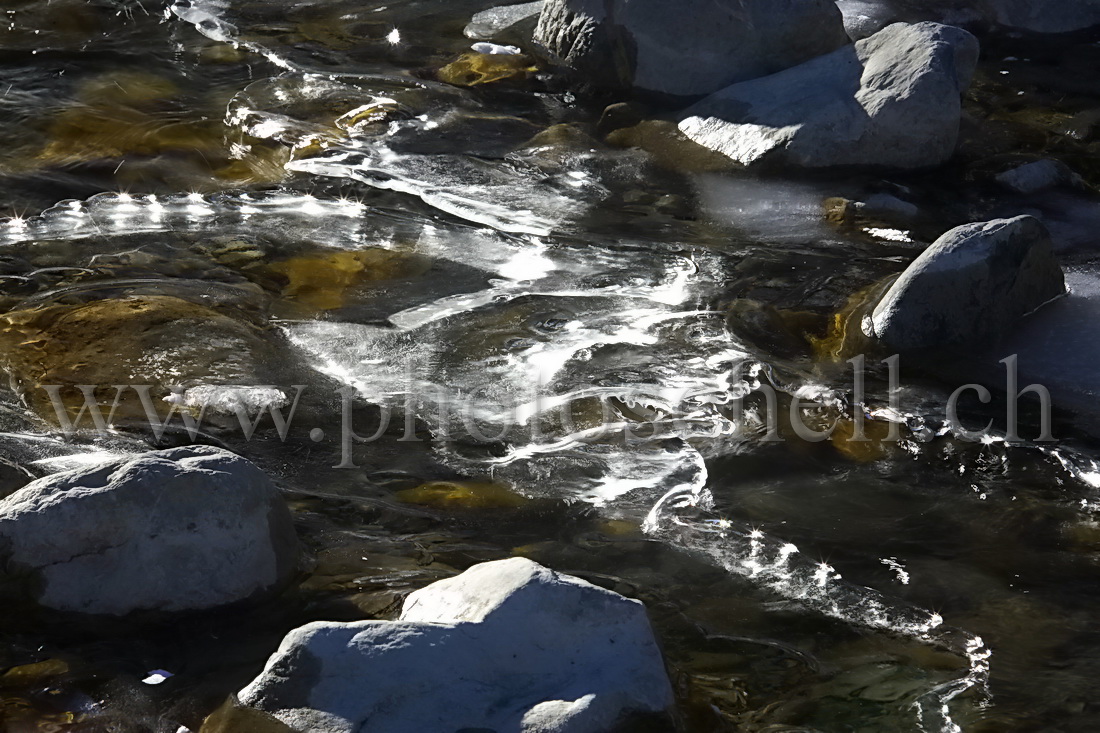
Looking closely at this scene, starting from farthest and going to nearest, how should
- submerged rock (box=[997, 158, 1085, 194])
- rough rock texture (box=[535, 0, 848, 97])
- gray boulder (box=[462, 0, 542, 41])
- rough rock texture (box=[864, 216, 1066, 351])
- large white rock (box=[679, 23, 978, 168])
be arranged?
gray boulder (box=[462, 0, 542, 41]) < rough rock texture (box=[535, 0, 848, 97]) < large white rock (box=[679, 23, 978, 168]) < submerged rock (box=[997, 158, 1085, 194]) < rough rock texture (box=[864, 216, 1066, 351])

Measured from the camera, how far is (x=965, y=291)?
4.88 metres

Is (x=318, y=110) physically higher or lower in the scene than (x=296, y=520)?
higher

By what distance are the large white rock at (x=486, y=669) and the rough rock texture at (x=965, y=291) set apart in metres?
2.57

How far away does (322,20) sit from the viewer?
884cm

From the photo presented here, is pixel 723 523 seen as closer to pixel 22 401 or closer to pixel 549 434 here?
pixel 549 434

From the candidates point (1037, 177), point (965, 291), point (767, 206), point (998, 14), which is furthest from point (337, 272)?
point (998, 14)

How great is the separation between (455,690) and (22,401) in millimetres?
2427

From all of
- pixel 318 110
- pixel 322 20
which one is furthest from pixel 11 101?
pixel 322 20

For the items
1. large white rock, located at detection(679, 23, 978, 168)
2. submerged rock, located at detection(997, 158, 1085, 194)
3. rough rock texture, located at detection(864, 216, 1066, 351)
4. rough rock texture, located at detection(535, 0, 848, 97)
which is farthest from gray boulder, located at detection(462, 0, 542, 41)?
rough rock texture, located at detection(864, 216, 1066, 351)

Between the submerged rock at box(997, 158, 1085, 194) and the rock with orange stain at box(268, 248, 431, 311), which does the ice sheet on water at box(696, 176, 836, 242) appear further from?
the rock with orange stain at box(268, 248, 431, 311)

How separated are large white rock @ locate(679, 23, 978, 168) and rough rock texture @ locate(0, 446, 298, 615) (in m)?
4.36

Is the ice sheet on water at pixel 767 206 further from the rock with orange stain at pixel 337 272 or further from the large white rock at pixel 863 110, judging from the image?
the rock with orange stain at pixel 337 272

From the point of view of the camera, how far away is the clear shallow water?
3.03 metres

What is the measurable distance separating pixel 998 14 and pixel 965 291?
5005mm
